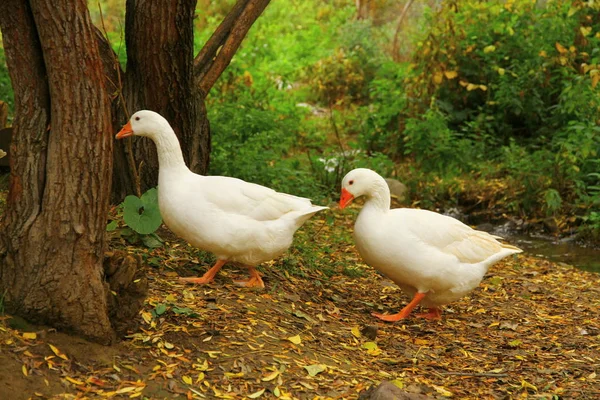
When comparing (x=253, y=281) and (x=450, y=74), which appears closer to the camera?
(x=253, y=281)

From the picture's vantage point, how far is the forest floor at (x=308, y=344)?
3678 millimetres

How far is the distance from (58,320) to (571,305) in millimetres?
4186

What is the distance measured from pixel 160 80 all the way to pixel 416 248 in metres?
2.26

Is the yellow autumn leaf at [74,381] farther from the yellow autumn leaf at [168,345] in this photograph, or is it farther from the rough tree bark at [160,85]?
the rough tree bark at [160,85]

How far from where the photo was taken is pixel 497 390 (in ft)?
14.4

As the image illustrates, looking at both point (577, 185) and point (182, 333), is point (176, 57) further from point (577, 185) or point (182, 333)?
point (577, 185)

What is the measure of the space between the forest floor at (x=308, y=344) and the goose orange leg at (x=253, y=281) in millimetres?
92

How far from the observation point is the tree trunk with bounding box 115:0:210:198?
5.69m

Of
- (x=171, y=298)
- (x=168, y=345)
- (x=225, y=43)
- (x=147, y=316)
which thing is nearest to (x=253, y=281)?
(x=171, y=298)

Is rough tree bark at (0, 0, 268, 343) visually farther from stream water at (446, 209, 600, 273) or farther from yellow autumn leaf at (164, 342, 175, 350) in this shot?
stream water at (446, 209, 600, 273)

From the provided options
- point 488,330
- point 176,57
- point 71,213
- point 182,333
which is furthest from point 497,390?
point 176,57

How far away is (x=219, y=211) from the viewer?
499 cm

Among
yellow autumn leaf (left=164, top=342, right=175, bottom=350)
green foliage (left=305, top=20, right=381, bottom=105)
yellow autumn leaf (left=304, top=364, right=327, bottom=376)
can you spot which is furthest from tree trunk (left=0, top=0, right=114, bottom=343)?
green foliage (left=305, top=20, right=381, bottom=105)

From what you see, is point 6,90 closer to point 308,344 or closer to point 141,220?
point 141,220
